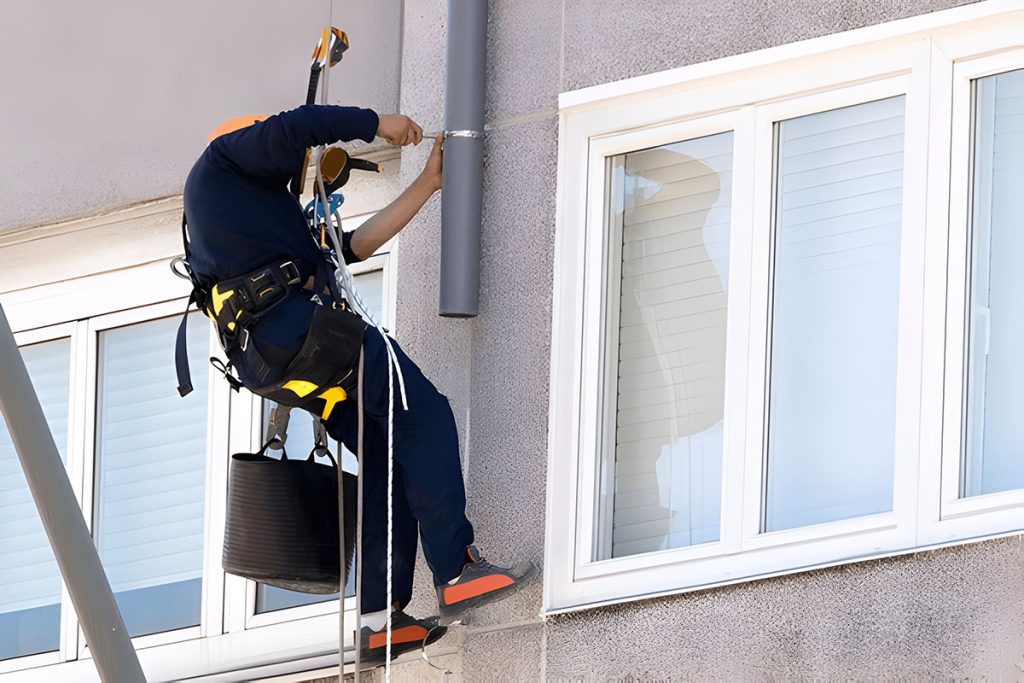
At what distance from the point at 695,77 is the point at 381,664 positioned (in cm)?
198

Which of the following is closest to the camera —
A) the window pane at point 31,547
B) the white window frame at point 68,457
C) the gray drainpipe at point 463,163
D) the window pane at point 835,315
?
the window pane at point 835,315

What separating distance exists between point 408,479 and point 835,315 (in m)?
1.33

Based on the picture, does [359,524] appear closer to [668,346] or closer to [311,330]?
→ [311,330]

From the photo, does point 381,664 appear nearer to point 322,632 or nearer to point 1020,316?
point 322,632

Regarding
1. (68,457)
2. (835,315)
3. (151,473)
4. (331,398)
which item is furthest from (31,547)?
(835,315)

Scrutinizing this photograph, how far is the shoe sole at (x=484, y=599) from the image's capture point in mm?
6086

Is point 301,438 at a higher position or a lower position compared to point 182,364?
lower

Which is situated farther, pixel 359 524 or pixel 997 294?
pixel 359 524

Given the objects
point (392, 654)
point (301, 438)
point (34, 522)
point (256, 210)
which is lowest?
point (392, 654)

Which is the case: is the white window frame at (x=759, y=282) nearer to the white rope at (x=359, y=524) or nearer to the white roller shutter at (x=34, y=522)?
the white rope at (x=359, y=524)

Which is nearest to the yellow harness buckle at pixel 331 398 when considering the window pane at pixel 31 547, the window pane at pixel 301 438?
the window pane at pixel 301 438

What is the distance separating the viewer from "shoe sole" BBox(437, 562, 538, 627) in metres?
6.09

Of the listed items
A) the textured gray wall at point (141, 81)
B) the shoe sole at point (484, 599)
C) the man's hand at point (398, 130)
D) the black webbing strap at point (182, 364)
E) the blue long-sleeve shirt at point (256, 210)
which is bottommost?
the shoe sole at point (484, 599)

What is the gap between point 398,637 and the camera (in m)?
6.17
